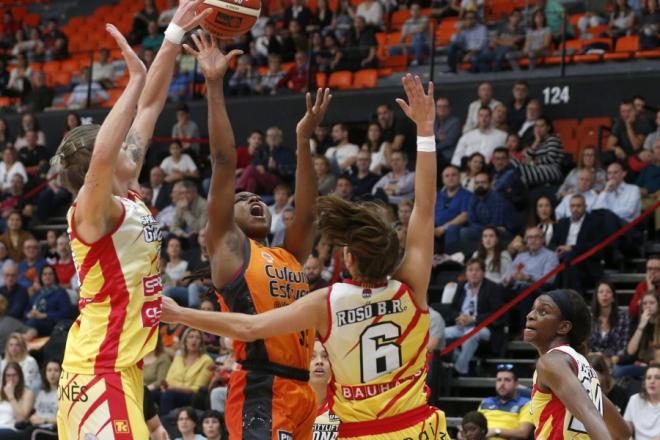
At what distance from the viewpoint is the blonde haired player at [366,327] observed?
5.46m

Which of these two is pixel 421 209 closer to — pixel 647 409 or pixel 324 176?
pixel 647 409

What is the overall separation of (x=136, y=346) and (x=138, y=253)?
0.42 metres

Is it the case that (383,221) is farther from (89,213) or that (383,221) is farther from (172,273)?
(172,273)

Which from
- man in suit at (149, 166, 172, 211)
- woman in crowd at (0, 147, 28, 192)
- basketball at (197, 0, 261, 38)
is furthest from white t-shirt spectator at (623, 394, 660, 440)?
woman in crowd at (0, 147, 28, 192)

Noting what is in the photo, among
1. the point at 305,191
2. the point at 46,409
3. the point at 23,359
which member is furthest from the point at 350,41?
the point at 305,191

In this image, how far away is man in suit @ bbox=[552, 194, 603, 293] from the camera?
13.4m

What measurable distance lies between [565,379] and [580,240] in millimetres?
7849

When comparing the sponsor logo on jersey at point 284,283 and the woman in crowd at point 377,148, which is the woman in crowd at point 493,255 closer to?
the woman in crowd at point 377,148

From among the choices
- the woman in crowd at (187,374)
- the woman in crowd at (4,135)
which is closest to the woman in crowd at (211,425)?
the woman in crowd at (187,374)

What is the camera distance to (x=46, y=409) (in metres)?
13.9

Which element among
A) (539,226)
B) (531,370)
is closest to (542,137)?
(539,226)

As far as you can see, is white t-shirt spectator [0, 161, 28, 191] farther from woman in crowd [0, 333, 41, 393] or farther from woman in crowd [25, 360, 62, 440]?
woman in crowd [25, 360, 62, 440]

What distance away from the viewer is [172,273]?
51.1 ft

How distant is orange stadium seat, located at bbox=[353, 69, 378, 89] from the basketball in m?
11.2
